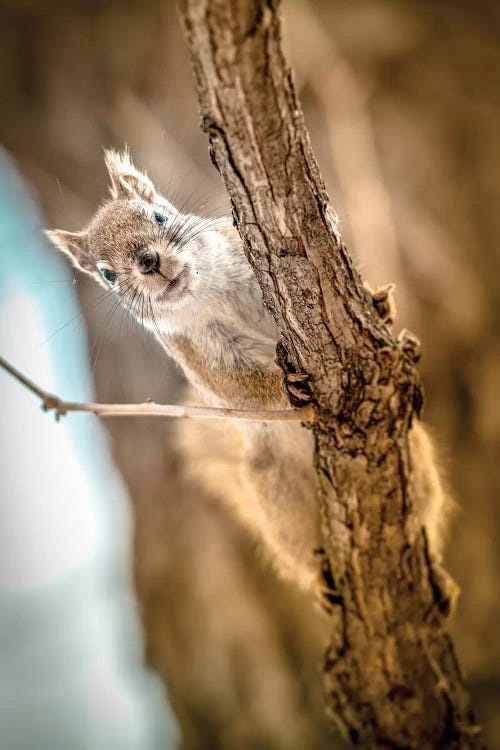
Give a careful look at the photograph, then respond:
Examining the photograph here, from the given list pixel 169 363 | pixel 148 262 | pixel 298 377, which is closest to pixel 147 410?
pixel 298 377

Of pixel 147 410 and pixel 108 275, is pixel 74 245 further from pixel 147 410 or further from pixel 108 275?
pixel 147 410

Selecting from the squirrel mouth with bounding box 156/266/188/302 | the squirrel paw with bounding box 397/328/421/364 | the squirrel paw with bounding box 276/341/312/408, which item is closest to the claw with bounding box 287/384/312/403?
the squirrel paw with bounding box 276/341/312/408

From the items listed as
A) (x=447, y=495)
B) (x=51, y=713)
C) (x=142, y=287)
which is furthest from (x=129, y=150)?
(x=51, y=713)

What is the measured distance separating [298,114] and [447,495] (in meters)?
1.11

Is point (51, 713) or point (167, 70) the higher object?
point (167, 70)

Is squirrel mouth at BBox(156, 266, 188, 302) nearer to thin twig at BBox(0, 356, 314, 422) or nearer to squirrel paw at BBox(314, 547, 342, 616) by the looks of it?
thin twig at BBox(0, 356, 314, 422)

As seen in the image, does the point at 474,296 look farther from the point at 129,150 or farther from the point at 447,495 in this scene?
the point at 129,150

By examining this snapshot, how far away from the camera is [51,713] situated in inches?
53.7

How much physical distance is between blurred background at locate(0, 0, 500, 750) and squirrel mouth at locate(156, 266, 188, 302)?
19cm

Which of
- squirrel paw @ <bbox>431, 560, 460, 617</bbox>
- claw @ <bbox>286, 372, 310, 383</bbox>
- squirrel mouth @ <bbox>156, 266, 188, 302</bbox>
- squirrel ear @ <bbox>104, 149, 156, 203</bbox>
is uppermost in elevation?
squirrel ear @ <bbox>104, 149, 156, 203</bbox>

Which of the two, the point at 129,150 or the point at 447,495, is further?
the point at 447,495

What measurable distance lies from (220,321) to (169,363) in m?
0.29

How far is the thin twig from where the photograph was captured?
634mm

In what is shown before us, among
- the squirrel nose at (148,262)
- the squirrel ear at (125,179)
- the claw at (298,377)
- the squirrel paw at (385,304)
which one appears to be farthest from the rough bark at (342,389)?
the squirrel ear at (125,179)
